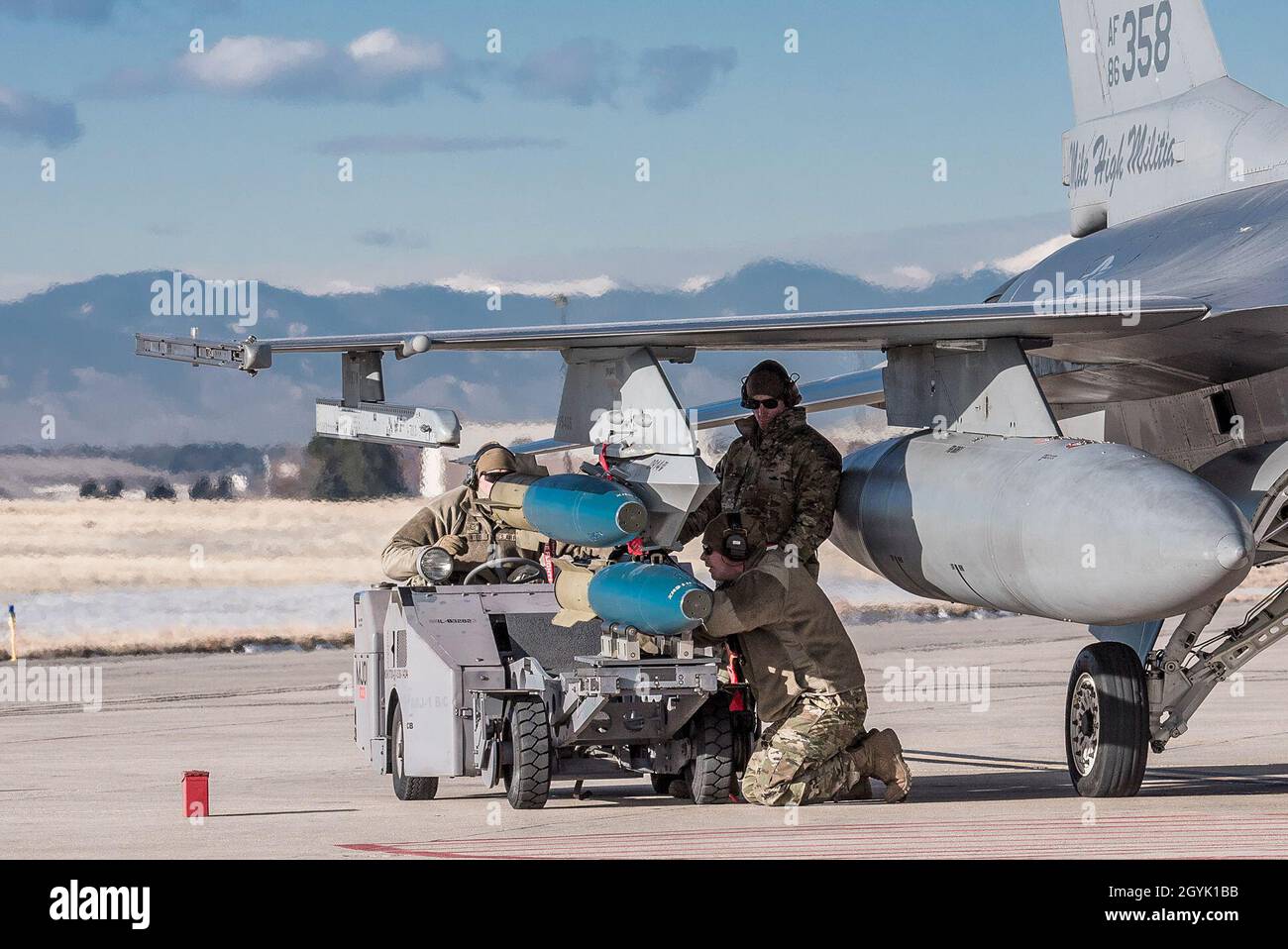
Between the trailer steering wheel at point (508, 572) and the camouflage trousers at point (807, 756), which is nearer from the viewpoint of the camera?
the camouflage trousers at point (807, 756)

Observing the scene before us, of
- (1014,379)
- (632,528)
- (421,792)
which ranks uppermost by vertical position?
(1014,379)

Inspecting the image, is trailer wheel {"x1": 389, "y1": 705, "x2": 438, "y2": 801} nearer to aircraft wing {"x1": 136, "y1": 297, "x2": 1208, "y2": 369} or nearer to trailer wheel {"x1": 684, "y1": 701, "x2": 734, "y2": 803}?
trailer wheel {"x1": 684, "y1": 701, "x2": 734, "y2": 803}

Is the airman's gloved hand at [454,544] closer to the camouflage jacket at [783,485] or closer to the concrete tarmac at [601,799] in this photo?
the camouflage jacket at [783,485]

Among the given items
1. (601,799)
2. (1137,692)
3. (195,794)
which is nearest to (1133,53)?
(1137,692)

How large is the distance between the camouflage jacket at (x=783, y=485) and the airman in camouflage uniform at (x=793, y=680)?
1.06 ft

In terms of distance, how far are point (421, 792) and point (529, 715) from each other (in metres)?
1.51

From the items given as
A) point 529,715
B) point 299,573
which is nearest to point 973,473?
point 529,715

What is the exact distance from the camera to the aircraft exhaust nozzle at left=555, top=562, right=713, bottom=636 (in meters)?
10.1

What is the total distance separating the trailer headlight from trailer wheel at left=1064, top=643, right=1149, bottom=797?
13.2ft

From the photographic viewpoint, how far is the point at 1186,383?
11.7 meters

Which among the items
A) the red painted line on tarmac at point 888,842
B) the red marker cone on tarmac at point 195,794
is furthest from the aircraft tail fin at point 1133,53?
the red marker cone on tarmac at point 195,794

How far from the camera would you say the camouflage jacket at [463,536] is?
12062 millimetres

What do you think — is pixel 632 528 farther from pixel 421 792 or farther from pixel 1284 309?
pixel 1284 309

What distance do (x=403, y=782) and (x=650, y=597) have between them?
2.52m
